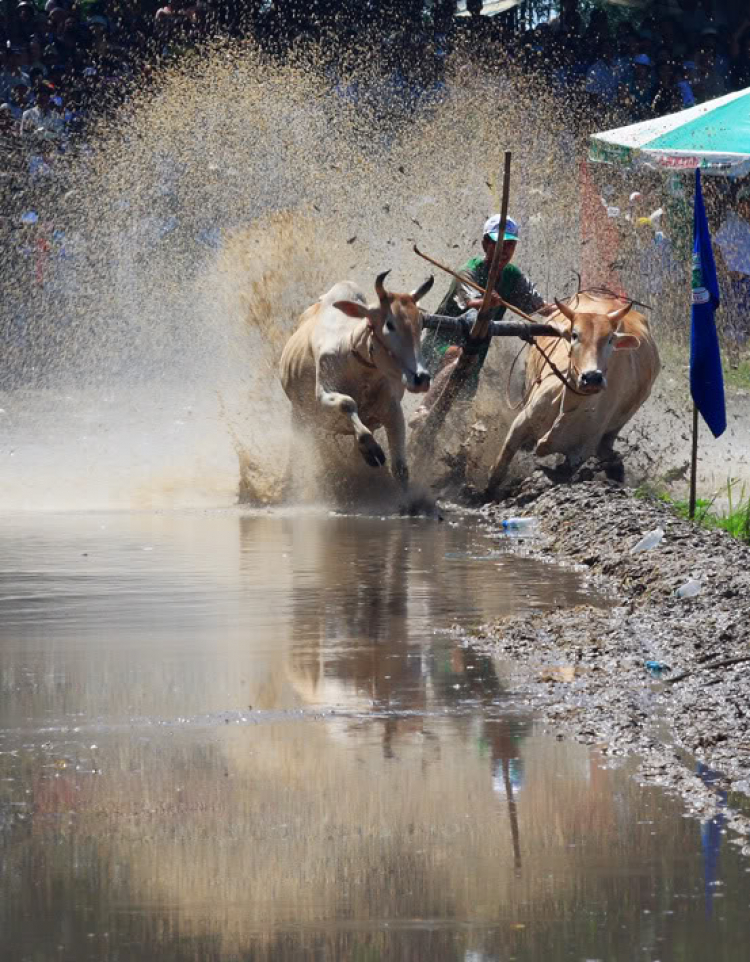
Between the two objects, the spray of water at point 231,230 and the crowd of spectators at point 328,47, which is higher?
the crowd of spectators at point 328,47

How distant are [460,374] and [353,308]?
1.24 meters

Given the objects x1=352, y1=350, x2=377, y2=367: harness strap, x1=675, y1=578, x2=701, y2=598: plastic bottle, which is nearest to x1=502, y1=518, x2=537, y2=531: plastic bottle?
x1=352, y1=350, x2=377, y2=367: harness strap

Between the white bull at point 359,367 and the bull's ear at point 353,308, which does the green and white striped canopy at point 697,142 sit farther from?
the bull's ear at point 353,308

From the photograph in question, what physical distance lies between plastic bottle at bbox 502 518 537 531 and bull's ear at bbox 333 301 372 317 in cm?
158

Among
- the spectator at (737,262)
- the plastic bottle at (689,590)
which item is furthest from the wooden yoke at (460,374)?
the spectator at (737,262)

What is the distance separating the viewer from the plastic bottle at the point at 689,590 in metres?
8.02

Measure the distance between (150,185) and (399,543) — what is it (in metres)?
9.92

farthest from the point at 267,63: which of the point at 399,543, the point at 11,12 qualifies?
the point at 399,543

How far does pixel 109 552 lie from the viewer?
10.4 m

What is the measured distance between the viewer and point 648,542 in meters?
9.49

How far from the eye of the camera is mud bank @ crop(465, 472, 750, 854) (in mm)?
5594

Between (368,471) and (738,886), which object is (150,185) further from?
(738,886)

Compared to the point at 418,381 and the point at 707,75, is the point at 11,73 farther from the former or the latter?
the point at 418,381

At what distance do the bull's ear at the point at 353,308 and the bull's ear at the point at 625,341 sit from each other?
150cm
